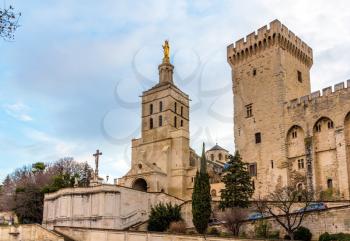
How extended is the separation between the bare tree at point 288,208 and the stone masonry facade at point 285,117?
431 centimetres

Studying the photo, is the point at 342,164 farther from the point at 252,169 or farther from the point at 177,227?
the point at 177,227

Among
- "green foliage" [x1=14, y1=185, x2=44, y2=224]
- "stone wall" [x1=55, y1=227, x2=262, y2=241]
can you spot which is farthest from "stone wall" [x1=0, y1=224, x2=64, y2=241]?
"green foliage" [x1=14, y1=185, x2=44, y2=224]

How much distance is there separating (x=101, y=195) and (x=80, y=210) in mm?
3345

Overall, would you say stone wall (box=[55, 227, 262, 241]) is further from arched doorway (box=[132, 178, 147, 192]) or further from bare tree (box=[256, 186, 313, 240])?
arched doorway (box=[132, 178, 147, 192])

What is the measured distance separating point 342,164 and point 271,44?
16460 mm

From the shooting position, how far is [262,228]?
1409 inches

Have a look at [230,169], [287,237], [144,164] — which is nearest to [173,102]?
[144,164]

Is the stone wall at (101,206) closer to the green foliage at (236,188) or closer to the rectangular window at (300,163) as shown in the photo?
the green foliage at (236,188)

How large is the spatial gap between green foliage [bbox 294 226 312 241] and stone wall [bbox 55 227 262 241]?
272 inches

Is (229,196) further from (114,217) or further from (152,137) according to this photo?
(152,137)

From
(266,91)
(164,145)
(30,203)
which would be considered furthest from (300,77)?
(30,203)

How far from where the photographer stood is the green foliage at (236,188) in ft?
132

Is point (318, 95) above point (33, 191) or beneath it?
above

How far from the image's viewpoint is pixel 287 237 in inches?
1340
